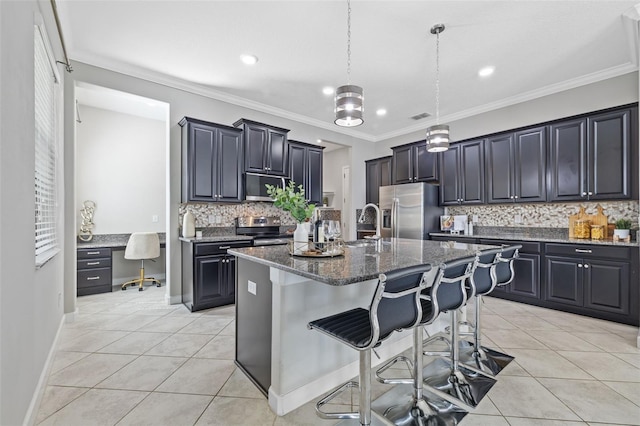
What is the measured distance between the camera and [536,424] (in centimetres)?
168

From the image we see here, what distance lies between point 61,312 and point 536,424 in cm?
419

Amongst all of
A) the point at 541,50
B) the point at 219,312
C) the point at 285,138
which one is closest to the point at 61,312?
the point at 219,312

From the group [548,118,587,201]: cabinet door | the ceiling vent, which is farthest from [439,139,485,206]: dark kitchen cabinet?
[548,118,587,201]: cabinet door

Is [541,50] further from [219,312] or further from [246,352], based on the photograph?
[219,312]

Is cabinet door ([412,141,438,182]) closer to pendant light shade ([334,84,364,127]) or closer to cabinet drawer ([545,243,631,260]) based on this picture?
cabinet drawer ([545,243,631,260])

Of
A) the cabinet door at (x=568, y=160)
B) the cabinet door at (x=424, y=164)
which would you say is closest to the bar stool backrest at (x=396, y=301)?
the cabinet door at (x=568, y=160)

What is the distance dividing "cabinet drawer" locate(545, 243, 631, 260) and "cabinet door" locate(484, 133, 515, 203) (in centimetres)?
94

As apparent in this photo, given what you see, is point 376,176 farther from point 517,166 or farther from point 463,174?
point 517,166

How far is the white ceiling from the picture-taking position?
2.65 meters

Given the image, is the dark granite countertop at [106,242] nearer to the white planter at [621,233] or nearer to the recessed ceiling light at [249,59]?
the recessed ceiling light at [249,59]

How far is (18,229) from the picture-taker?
154 centimetres

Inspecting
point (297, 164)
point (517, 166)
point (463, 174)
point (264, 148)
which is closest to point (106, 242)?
point (264, 148)

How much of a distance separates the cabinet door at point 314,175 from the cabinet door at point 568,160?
345 centimetres

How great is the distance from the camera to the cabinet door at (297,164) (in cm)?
500
